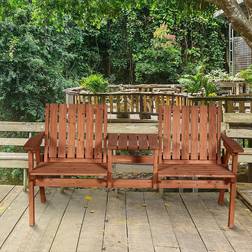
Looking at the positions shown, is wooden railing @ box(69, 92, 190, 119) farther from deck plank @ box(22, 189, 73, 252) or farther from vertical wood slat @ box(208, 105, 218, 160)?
deck plank @ box(22, 189, 73, 252)

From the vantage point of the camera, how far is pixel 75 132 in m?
4.36

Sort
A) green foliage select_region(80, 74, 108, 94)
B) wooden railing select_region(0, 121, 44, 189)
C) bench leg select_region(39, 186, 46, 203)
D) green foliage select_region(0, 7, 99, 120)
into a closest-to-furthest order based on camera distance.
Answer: bench leg select_region(39, 186, 46, 203)
wooden railing select_region(0, 121, 44, 189)
green foliage select_region(80, 74, 108, 94)
green foliage select_region(0, 7, 99, 120)

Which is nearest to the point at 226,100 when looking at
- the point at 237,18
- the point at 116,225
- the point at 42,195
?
the point at 237,18

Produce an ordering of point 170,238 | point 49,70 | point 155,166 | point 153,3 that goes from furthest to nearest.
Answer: point 49,70 < point 153,3 < point 155,166 < point 170,238

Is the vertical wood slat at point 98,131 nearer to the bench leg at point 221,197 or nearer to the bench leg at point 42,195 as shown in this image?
the bench leg at point 42,195

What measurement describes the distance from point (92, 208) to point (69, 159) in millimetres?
526

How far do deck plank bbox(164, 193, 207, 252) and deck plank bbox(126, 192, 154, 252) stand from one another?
0.24 metres

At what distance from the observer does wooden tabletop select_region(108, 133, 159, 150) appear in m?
3.84

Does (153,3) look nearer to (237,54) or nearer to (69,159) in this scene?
(69,159)

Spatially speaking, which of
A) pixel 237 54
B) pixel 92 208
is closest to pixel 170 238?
pixel 92 208

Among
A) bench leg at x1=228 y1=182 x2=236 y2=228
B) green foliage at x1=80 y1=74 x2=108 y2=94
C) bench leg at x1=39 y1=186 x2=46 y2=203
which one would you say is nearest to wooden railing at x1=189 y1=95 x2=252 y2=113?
bench leg at x1=228 y1=182 x2=236 y2=228

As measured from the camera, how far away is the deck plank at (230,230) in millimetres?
3413

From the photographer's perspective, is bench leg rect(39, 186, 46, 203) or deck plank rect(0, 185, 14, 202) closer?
bench leg rect(39, 186, 46, 203)

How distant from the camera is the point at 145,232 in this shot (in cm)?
365
